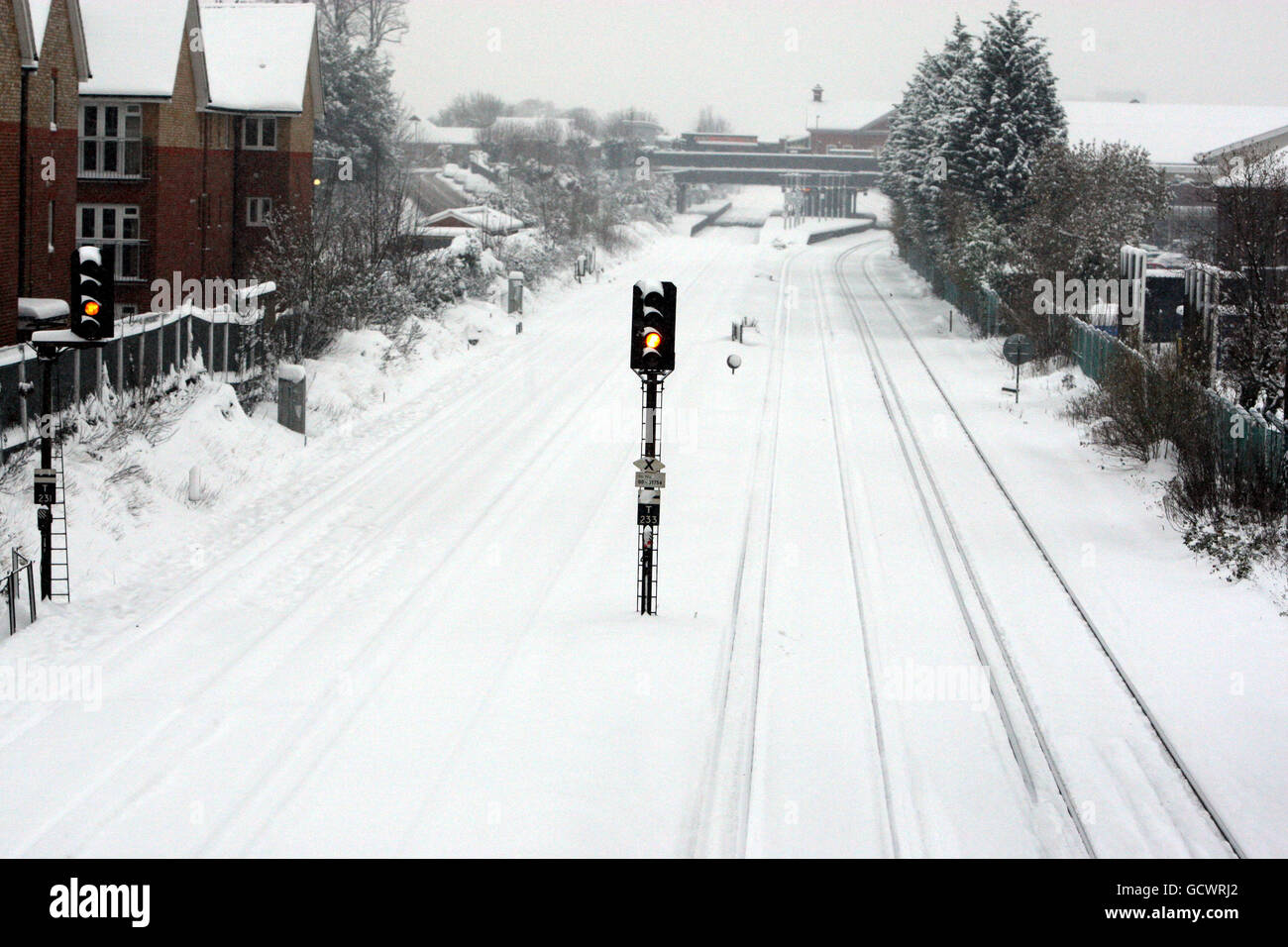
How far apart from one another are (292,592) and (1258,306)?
14120 millimetres

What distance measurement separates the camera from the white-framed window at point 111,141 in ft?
121

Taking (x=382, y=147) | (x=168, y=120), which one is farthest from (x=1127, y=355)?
(x=382, y=147)

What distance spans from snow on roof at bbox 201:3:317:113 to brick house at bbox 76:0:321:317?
0.17ft

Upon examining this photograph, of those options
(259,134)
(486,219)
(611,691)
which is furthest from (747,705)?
(486,219)

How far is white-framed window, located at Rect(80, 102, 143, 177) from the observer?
36.9m

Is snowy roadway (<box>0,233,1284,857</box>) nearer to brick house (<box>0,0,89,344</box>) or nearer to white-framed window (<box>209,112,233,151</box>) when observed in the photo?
brick house (<box>0,0,89,344</box>)

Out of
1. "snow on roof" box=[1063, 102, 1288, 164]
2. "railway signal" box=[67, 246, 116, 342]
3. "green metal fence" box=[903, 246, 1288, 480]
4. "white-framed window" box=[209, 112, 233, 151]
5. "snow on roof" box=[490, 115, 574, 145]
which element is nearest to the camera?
"railway signal" box=[67, 246, 116, 342]

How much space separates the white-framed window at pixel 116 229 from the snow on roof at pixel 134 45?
3.00 metres

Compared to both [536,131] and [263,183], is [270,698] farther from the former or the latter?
[536,131]

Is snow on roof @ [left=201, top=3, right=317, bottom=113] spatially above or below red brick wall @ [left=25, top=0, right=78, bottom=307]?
above

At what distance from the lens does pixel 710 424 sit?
2897 centimetres

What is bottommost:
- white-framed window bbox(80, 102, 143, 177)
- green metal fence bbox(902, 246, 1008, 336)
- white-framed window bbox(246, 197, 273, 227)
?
green metal fence bbox(902, 246, 1008, 336)

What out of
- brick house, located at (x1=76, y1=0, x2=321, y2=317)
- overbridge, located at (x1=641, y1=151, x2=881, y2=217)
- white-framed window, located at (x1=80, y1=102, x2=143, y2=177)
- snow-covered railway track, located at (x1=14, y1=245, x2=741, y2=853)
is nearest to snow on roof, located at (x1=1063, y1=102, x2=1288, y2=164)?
overbridge, located at (x1=641, y1=151, x2=881, y2=217)
